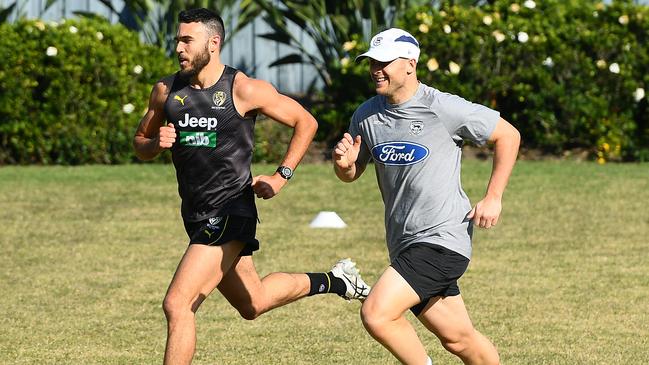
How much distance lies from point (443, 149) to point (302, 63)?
1334 cm

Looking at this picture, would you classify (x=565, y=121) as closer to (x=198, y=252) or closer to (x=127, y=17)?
(x=127, y=17)

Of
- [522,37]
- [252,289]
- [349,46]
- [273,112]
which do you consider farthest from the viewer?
[349,46]

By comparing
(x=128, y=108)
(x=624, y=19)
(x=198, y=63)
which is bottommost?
(x=128, y=108)

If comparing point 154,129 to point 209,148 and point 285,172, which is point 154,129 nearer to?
point 209,148

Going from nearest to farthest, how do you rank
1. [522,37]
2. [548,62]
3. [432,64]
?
[432,64] → [522,37] → [548,62]

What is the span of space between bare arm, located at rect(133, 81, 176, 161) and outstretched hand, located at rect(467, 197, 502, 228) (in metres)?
1.54

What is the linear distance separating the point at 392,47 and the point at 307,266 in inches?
189

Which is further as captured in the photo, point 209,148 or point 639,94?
point 639,94

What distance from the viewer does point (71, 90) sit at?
17.2m

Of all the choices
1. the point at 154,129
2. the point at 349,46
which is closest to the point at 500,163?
the point at 154,129

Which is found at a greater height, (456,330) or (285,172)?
(285,172)

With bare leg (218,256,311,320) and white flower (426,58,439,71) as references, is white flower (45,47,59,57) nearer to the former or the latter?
white flower (426,58,439,71)

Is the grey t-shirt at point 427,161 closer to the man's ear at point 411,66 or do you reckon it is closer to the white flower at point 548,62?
the man's ear at point 411,66

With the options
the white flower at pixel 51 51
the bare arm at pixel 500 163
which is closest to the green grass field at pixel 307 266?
the white flower at pixel 51 51
